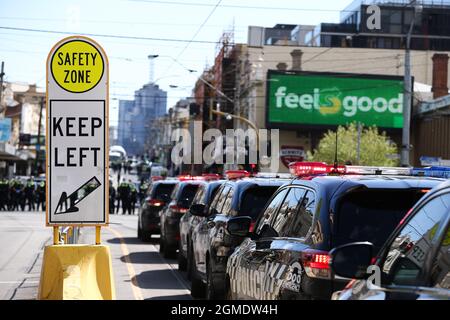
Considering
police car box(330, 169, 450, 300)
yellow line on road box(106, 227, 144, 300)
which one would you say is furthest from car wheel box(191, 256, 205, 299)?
police car box(330, 169, 450, 300)

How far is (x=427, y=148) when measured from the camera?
5444cm

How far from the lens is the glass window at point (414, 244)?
174 inches

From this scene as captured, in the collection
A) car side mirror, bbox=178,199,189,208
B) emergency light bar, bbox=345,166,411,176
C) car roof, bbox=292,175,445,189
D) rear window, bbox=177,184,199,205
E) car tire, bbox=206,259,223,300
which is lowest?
car tire, bbox=206,259,223,300

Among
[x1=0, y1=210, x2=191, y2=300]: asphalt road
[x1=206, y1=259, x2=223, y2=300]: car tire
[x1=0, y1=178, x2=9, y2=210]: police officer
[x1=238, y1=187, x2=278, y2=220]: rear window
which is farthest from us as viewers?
[x1=0, y1=178, x2=9, y2=210]: police officer

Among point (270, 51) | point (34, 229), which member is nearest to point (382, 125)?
point (270, 51)

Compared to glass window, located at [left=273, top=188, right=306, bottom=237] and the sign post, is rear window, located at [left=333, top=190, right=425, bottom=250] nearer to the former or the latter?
glass window, located at [left=273, top=188, right=306, bottom=237]

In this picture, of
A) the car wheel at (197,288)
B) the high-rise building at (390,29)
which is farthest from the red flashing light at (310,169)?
the high-rise building at (390,29)

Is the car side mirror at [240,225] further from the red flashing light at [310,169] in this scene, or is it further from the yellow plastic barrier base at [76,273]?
the yellow plastic barrier base at [76,273]

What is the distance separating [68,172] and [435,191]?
13.8 feet

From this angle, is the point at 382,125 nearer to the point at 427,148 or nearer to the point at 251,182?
the point at 427,148

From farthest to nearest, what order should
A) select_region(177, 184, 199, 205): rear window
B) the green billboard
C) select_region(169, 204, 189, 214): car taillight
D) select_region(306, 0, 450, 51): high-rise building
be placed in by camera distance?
select_region(306, 0, 450, 51): high-rise building
the green billboard
select_region(177, 184, 199, 205): rear window
select_region(169, 204, 189, 214): car taillight

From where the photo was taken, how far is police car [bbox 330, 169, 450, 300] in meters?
4.25

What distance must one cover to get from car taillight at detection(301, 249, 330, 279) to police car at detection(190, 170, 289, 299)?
4.33 metres

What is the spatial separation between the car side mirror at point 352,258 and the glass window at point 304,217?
196 cm
